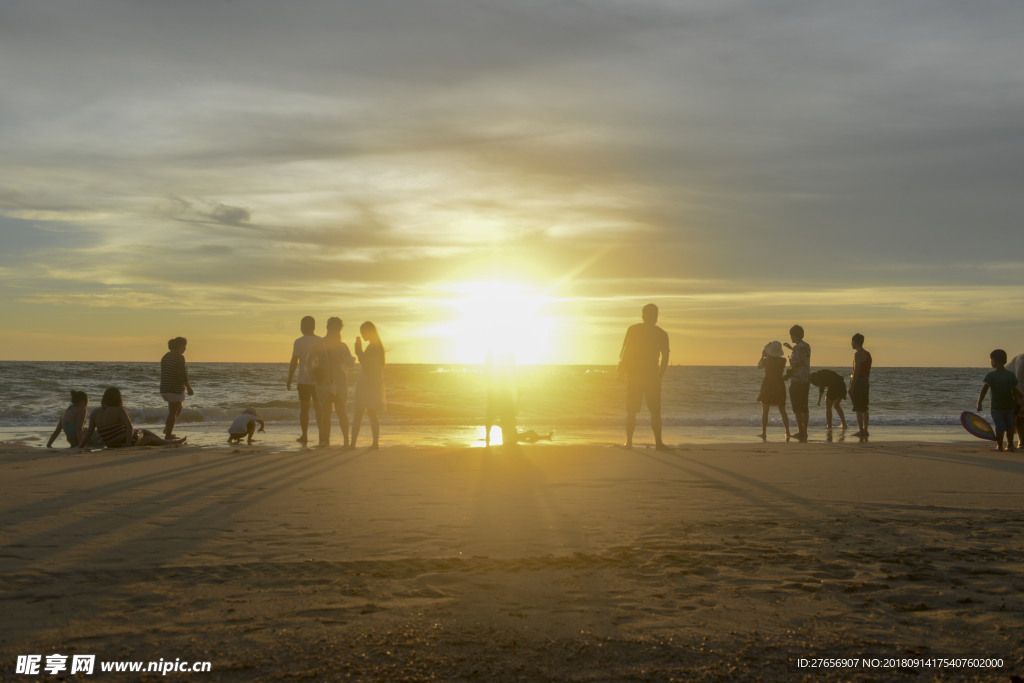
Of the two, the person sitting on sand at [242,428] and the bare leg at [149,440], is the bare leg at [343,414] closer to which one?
the person sitting on sand at [242,428]

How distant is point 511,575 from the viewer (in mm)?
3488

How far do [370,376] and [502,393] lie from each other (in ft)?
6.64

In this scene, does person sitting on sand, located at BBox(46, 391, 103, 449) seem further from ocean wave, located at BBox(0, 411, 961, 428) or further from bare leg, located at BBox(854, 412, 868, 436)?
bare leg, located at BBox(854, 412, 868, 436)

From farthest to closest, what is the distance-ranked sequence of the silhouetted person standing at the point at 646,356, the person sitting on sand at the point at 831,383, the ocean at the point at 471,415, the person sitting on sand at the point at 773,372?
the ocean at the point at 471,415
the person sitting on sand at the point at 831,383
the person sitting on sand at the point at 773,372
the silhouetted person standing at the point at 646,356

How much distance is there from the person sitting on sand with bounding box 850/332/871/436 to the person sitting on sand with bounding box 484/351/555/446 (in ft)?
19.4

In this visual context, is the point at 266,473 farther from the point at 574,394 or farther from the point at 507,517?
the point at 574,394

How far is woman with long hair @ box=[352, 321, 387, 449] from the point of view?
952cm

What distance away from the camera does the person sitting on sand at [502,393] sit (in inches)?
396

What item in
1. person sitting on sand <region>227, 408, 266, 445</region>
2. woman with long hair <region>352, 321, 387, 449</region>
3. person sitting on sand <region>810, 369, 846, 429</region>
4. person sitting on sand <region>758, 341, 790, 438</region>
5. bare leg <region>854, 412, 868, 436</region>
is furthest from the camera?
person sitting on sand <region>810, 369, 846, 429</region>

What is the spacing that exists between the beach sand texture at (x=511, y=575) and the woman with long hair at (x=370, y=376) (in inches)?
127

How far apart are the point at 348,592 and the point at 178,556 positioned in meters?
1.20

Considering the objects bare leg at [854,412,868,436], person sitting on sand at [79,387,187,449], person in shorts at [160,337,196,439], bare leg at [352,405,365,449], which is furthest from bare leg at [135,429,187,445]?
bare leg at [854,412,868,436]

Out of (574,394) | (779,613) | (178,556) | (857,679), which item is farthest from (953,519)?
(574,394)

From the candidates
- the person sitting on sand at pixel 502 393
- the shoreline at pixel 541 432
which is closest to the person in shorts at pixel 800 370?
the shoreline at pixel 541 432
